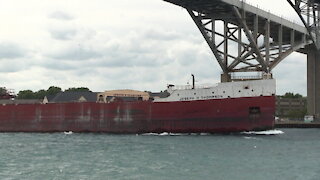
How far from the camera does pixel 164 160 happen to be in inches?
782

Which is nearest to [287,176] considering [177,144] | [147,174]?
[147,174]

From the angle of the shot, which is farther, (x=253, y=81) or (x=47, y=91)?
(x=47, y=91)

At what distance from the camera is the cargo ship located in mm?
32469

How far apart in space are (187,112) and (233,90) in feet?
10.9

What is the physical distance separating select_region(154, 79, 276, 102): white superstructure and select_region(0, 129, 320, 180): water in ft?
17.9

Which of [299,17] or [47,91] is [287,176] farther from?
[47,91]

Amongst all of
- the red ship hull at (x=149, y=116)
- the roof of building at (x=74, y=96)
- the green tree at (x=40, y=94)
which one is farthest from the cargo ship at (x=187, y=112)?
the green tree at (x=40, y=94)

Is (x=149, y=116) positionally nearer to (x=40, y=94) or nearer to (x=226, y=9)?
(x=226, y=9)

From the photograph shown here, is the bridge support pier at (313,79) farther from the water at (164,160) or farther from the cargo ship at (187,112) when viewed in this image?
the water at (164,160)

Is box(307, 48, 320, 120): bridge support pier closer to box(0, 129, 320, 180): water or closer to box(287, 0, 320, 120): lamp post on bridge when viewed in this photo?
box(287, 0, 320, 120): lamp post on bridge

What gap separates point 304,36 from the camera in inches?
1811

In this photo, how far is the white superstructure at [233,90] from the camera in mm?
32594

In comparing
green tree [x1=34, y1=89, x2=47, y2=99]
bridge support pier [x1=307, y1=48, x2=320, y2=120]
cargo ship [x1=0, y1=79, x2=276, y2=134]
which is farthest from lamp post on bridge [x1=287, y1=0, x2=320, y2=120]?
green tree [x1=34, y1=89, x2=47, y2=99]

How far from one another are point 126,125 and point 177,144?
1068 centimetres
